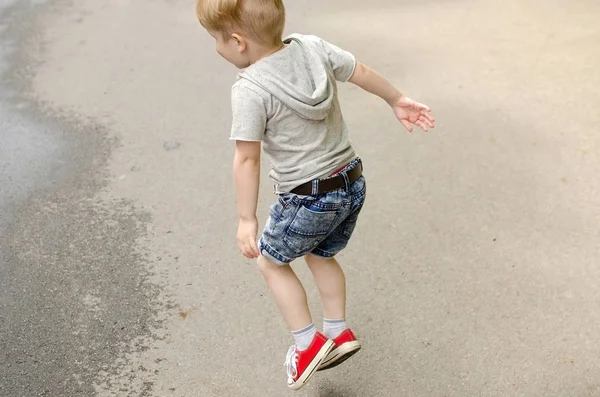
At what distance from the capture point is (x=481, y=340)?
1551 millimetres

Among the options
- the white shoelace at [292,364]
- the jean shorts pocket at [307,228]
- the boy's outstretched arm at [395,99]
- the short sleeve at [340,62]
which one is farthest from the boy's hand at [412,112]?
the white shoelace at [292,364]

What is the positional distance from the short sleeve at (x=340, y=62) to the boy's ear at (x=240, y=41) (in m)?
0.19

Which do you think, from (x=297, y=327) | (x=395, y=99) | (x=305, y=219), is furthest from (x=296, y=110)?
(x=297, y=327)

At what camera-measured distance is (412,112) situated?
1.49 m

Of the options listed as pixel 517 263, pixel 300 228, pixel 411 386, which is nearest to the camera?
pixel 300 228

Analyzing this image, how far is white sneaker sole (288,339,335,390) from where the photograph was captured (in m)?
1.36

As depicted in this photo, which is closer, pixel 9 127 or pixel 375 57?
pixel 9 127

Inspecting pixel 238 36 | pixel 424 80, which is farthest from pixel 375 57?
pixel 238 36

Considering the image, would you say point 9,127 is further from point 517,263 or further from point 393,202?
point 517,263

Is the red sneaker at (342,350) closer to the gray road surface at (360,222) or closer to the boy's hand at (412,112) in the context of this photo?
the gray road surface at (360,222)

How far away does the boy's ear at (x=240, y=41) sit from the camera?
1.16m

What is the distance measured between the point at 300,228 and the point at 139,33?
2.25 m

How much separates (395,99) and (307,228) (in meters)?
0.38

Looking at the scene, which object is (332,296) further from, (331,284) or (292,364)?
Result: (292,364)
